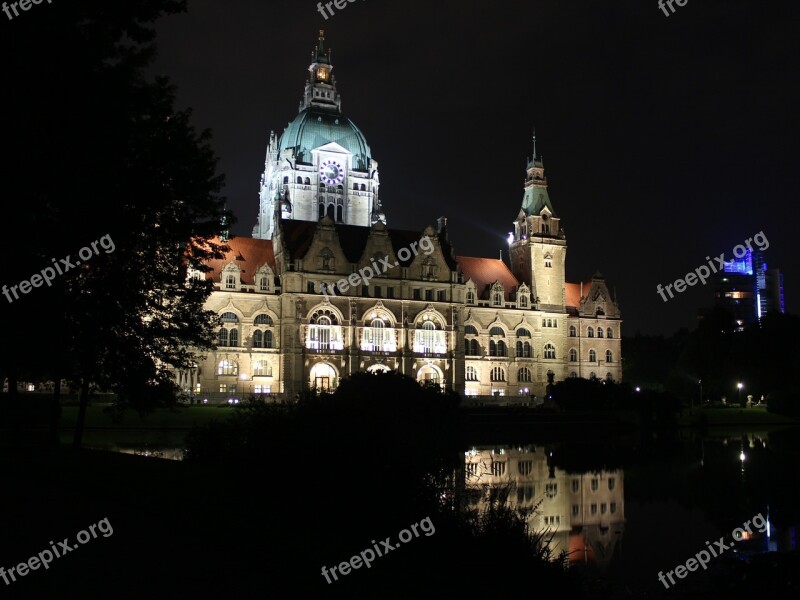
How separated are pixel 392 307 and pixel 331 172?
34040mm

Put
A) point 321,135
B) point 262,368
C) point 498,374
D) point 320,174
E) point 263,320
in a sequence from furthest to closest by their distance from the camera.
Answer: point 321,135 < point 320,174 < point 498,374 < point 263,320 < point 262,368

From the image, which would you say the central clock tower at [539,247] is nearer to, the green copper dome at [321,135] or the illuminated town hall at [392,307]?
the illuminated town hall at [392,307]

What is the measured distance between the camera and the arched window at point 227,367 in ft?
269

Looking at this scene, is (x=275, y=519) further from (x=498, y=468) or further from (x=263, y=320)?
(x=263, y=320)

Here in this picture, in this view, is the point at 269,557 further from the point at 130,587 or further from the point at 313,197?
the point at 313,197

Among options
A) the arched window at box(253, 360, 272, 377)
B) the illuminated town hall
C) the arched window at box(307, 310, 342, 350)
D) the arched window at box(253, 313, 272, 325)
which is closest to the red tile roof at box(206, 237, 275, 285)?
the illuminated town hall

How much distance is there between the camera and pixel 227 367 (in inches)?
3243

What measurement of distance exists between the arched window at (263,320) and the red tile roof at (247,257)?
3.69 m

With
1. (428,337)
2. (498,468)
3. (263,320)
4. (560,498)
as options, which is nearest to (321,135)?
(428,337)

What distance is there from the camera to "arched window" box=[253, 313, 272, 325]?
8454 cm

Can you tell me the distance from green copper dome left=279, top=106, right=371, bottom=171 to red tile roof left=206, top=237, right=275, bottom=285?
25750 mm

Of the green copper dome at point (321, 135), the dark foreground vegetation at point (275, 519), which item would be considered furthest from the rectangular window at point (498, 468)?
the green copper dome at point (321, 135)

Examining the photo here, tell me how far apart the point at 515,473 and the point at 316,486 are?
2103cm

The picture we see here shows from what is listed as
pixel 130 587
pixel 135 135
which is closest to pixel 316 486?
pixel 130 587
